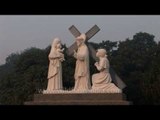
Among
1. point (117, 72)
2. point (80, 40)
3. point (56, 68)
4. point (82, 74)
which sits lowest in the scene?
point (82, 74)

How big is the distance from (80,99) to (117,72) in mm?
19382

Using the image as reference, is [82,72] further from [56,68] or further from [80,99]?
[80,99]

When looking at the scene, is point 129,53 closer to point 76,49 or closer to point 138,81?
point 138,81

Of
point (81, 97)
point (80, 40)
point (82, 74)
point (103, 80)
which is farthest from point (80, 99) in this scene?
point (80, 40)

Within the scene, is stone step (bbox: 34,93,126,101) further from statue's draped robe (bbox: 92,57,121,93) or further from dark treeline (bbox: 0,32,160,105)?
dark treeline (bbox: 0,32,160,105)

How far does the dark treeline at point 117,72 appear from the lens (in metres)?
28.8

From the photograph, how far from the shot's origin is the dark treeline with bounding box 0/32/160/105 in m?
28.8

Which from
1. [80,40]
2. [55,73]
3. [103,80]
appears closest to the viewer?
[103,80]

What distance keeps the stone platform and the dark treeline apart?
1180cm

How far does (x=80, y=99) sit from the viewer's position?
14016 mm

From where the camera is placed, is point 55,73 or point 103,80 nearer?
point 103,80

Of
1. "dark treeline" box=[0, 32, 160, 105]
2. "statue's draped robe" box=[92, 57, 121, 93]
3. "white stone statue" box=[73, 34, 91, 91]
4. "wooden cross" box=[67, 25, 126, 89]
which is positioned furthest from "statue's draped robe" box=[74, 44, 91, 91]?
"dark treeline" box=[0, 32, 160, 105]
